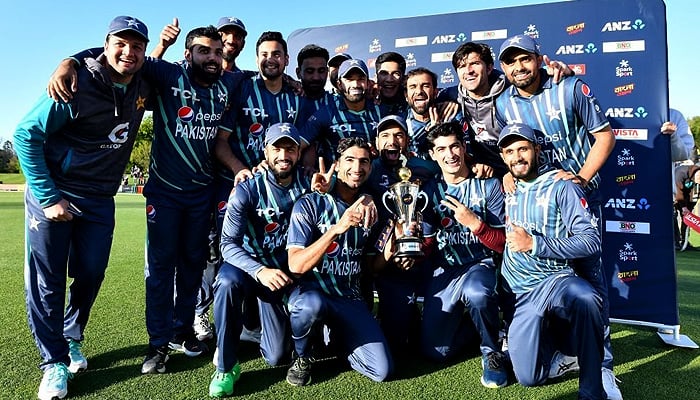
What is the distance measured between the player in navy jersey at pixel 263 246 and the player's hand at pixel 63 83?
4.53 feet

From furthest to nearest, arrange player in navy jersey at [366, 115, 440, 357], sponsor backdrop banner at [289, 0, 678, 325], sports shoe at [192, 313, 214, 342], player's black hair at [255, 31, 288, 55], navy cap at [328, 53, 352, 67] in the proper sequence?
navy cap at [328, 53, 352, 67], sponsor backdrop banner at [289, 0, 678, 325], sports shoe at [192, 313, 214, 342], player's black hair at [255, 31, 288, 55], player in navy jersey at [366, 115, 440, 357]

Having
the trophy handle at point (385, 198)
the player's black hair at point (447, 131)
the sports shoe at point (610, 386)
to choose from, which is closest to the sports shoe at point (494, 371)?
the sports shoe at point (610, 386)

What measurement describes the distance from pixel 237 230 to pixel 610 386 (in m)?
3.04

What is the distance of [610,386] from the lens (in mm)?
3344

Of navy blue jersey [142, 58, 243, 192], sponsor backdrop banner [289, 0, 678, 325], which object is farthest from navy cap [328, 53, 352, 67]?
sponsor backdrop banner [289, 0, 678, 325]

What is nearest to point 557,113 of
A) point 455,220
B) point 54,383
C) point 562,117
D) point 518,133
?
point 562,117

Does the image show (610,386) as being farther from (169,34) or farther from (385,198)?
(169,34)

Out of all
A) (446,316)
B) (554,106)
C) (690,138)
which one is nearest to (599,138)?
(554,106)

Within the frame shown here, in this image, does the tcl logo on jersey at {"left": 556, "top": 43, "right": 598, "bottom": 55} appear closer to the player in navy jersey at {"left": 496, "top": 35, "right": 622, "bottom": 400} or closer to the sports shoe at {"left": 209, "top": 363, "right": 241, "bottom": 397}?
the player in navy jersey at {"left": 496, "top": 35, "right": 622, "bottom": 400}

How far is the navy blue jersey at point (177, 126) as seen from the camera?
4.06 metres

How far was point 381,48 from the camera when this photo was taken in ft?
21.2

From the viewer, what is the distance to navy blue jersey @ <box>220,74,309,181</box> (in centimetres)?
448

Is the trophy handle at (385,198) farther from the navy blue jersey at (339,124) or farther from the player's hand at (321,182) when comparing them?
the navy blue jersey at (339,124)

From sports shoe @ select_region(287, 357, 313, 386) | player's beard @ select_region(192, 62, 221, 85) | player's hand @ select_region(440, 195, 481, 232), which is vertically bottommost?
sports shoe @ select_region(287, 357, 313, 386)
